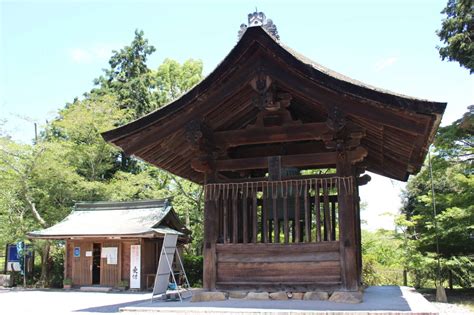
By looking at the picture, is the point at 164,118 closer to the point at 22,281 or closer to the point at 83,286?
the point at 83,286

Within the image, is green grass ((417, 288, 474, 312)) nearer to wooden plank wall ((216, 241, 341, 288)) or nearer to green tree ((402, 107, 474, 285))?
green tree ((402, 107, 474, 285))

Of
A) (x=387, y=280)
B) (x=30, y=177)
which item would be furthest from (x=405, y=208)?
(x=30, y=177)

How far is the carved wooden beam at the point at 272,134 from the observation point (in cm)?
797

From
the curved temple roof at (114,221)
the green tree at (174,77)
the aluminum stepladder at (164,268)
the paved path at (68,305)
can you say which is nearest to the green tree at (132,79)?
the green tree at (174,77)

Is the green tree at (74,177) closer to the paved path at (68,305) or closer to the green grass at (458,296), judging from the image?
the paved path at (68,305)

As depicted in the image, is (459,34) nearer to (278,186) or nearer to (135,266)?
(278,186)

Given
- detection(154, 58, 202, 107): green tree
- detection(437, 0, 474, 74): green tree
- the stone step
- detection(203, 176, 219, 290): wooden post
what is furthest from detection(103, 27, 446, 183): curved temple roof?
detection(154, 58, 202, 107): green tree

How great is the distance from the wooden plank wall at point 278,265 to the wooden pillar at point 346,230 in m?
0.13

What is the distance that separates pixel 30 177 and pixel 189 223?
385 inches

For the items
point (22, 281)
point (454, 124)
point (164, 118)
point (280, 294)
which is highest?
point (454, 124)

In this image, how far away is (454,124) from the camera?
16938mm

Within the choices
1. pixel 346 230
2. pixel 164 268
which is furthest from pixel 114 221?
pixel 346 230

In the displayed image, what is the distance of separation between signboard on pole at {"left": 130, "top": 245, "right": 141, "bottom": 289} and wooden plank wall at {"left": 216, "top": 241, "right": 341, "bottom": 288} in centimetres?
1392

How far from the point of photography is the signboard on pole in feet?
69.1
